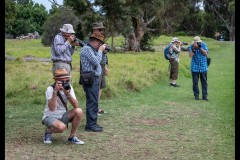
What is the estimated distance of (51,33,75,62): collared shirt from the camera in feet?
25.0

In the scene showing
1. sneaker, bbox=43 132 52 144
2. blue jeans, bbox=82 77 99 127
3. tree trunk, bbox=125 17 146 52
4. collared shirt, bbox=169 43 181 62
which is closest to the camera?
sneaker, bbox=43 132 52 144

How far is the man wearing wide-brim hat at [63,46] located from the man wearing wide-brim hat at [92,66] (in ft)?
1.40

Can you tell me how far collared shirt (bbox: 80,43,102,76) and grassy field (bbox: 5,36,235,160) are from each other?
3.46ft

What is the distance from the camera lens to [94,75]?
286 inches

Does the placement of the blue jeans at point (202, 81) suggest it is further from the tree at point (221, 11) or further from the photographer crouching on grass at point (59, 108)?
the tree at point (221, 11)

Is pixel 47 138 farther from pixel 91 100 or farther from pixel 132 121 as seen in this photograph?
pixel 132 121

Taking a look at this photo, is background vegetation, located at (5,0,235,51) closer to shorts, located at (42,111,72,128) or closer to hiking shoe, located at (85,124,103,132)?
hiking shoe, located at (85,124,103,132)

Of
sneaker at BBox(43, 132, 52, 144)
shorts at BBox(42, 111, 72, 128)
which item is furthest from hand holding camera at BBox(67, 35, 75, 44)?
sneaker at BBox(43, 132, 52, 144)

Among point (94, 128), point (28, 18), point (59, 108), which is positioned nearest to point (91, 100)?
point (94, 128)

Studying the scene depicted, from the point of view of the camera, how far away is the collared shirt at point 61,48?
7617 millimetres

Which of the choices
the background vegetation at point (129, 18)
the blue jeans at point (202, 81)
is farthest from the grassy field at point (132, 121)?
the background vegetation at point (129, 18)

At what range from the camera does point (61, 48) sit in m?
7.61

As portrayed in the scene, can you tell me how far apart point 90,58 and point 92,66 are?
0.17 m
